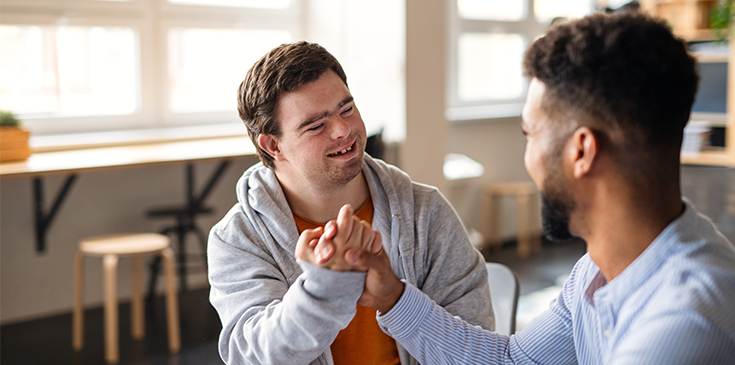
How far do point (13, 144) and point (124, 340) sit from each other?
38.6 inches

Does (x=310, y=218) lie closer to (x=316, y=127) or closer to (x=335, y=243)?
(x=316, y=127)

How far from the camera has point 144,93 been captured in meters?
3.69

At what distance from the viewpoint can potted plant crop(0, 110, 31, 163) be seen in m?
2.83

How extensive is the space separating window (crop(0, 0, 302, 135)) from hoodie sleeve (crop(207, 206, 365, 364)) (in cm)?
255

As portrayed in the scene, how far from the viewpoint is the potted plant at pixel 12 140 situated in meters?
2.83

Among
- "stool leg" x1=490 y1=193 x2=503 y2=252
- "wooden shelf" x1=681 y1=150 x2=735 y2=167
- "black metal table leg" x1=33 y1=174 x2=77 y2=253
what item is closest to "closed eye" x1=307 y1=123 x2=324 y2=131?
"black metal table leg" x1=33 y1=174 x2=77 y2=253

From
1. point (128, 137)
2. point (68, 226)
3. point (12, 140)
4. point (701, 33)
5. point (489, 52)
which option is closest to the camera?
point (12, 140)

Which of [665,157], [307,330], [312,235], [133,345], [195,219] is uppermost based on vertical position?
[665,157]

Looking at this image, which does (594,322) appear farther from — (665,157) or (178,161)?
(178,161)

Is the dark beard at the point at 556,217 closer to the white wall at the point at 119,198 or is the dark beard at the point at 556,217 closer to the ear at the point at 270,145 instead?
the ear at the point at 270,145

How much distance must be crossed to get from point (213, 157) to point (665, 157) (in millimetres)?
2446

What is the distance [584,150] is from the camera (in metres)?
0.89

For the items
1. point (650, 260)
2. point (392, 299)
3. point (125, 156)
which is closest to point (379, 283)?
point (392, 299)

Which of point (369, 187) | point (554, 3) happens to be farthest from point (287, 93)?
point (554, 3)
